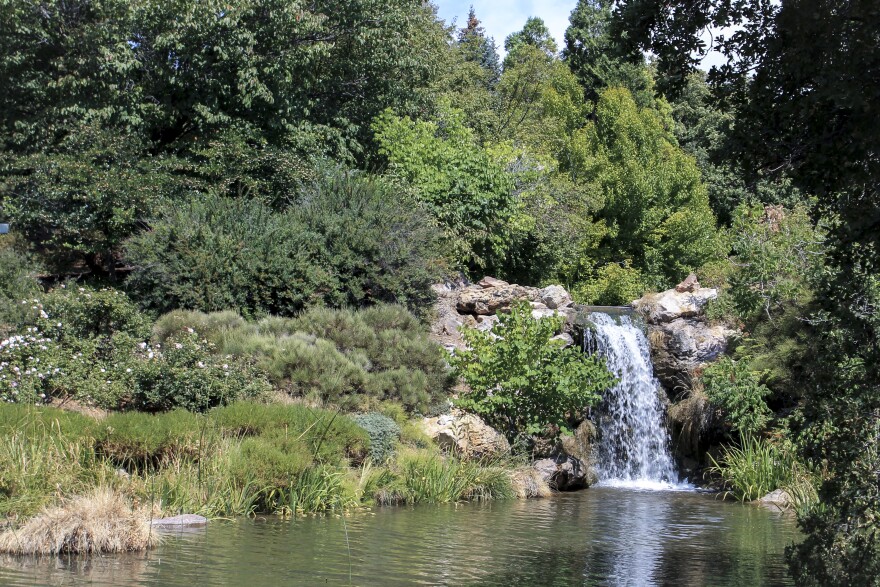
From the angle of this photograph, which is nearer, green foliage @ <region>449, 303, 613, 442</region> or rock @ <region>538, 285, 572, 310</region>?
green foliage @ <region>449, 303, 613, 442</region>

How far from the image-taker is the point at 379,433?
45.2 ft

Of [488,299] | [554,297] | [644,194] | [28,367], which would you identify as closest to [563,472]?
[488,299]

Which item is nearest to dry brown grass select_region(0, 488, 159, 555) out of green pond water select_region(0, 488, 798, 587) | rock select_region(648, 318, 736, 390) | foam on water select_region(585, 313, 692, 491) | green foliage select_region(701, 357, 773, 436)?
green pond water select_region(0, 488, 798, 587)

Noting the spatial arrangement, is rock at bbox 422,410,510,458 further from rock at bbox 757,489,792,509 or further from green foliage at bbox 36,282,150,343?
green foliage at bbox 36,282,150,343

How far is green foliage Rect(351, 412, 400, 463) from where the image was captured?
13.6 metres

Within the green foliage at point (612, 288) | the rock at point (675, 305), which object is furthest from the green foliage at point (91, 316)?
the green foliage at point (612, 288)

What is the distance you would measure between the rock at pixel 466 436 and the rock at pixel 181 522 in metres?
5.04

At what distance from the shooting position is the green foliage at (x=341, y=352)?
15.4 meters

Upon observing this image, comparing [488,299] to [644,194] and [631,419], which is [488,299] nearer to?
[631,419]

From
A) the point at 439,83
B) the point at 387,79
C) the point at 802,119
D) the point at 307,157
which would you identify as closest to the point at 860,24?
the point at 802,119

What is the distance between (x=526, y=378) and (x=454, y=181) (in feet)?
27.3

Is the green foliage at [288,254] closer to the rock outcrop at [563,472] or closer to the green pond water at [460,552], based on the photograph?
the rock outcrop at [563,472]

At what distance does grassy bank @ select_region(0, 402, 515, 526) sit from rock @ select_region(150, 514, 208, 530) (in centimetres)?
17

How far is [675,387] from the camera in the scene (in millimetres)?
18875
